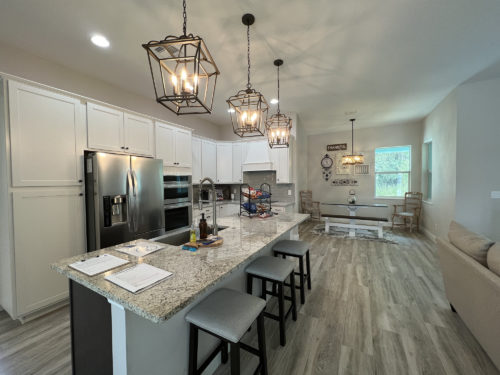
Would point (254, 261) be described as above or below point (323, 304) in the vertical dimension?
above

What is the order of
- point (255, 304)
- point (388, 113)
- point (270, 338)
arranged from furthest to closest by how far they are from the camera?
point (388, 113)
point (270, 338)
point (255, 304)

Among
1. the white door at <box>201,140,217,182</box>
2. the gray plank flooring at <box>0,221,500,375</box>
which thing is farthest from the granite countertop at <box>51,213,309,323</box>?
the white door at <box>201,140,217,182</box>

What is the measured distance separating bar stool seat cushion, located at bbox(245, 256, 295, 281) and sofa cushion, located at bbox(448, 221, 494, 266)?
60.0 inches

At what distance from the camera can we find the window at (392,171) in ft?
19.6

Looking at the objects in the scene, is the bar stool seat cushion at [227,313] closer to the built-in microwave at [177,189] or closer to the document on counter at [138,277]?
the document on counter at [138,277]

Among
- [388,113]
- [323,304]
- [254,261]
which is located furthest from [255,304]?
[388,113]

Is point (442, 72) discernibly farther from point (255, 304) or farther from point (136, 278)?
point (136, 278)

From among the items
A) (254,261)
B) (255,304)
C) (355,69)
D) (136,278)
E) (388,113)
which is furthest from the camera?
(388,113)

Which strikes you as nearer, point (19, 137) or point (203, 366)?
point (203, 366)

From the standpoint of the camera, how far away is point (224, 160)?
17.1 feet

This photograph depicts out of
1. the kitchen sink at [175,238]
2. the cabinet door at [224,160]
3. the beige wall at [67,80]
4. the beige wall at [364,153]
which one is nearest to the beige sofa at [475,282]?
the kitchen sink at [175,238]

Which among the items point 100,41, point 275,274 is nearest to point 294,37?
point 100,41

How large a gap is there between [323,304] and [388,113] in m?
4.77

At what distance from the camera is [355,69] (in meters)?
2.94
